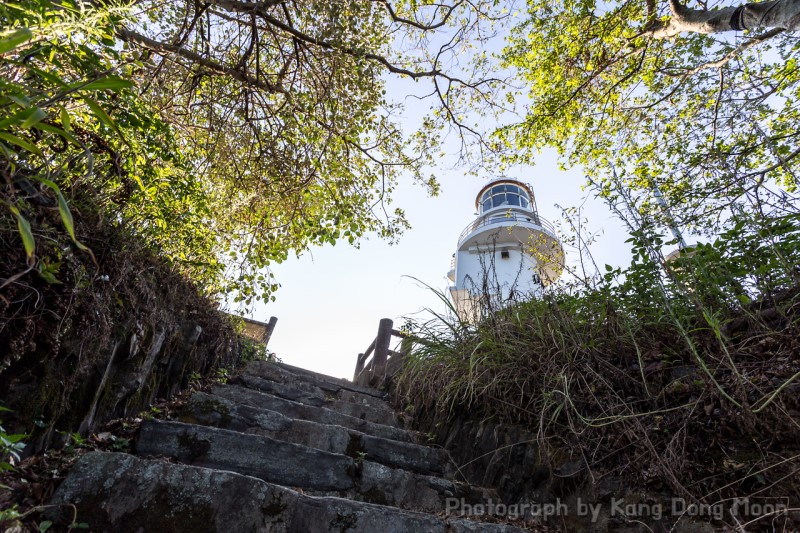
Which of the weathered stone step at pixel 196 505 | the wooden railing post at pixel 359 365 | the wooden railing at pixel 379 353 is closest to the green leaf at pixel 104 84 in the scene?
the weathered stone step at pixel 196 505

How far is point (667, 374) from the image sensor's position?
1911mm

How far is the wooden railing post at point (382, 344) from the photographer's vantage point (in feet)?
20.4

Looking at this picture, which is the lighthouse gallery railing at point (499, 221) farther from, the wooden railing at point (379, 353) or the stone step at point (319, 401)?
the stone step at point (319, 401)

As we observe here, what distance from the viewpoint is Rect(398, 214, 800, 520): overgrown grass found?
4.83 feet

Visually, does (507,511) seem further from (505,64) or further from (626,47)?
(505,64)

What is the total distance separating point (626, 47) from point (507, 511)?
5129 mm

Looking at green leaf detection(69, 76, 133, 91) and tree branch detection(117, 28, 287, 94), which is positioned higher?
tree branch detection(117, 28, 287, 94)

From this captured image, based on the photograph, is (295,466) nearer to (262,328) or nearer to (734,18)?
(734,18)

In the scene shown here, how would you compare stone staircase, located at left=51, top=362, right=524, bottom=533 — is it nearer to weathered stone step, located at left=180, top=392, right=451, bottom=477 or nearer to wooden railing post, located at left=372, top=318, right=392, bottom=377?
weathered stone step, located at left=180, top=392, right=451, bottom=477

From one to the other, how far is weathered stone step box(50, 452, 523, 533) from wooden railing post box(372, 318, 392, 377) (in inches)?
177

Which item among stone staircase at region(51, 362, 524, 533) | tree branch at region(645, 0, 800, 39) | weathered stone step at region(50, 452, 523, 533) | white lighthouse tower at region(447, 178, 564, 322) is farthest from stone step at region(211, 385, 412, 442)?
white lighthouse tower at region(447, 178, 564, 322)

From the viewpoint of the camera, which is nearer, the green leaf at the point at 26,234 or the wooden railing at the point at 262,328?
the green leaf at the point at 26,234

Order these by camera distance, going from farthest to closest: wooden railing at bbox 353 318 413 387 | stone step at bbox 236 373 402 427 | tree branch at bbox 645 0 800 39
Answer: wooden railing at bbox 353 318 413 387, stone step at bbox 236 373 402 427, tree branch at bbox 645 0 800 39

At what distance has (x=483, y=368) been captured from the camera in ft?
8.70
